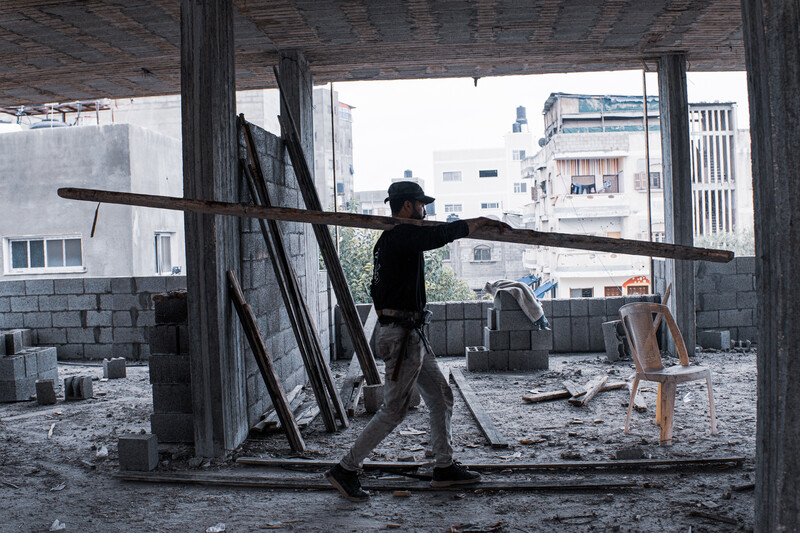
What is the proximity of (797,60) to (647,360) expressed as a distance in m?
3.13

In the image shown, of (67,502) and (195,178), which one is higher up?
(195,178)

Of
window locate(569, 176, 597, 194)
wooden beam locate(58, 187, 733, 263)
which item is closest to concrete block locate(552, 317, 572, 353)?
wooden beam locate(58, 187, 733, 263)

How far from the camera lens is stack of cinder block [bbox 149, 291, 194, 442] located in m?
5.44

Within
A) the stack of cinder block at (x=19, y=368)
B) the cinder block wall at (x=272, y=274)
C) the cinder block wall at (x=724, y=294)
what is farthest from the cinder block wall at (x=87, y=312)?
the cinder block wall at (x=724, y=294)

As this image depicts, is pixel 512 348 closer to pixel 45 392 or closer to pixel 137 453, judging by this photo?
pixel 137 453

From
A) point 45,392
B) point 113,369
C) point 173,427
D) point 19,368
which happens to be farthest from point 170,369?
point 113,369

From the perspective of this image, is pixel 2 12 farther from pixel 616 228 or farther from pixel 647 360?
pixel 616 228

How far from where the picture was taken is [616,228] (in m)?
25.0

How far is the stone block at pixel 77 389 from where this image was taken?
24.3 ft

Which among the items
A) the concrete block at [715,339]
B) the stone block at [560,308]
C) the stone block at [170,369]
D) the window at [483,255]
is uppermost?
the window at [483,255]

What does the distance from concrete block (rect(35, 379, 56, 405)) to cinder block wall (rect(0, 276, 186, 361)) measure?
2.49m

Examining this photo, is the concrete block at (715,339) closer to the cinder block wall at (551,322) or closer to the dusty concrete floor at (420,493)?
the cinder block wall at (551,322)

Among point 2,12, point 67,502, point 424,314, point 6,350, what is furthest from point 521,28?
point 6,350

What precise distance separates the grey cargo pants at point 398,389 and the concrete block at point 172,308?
208cm
